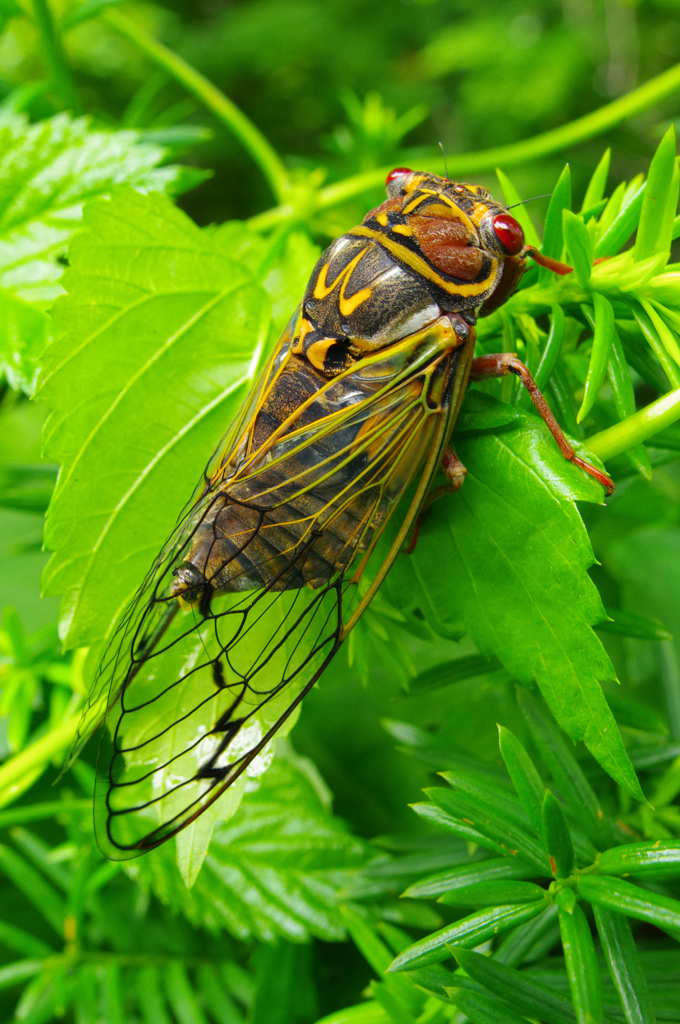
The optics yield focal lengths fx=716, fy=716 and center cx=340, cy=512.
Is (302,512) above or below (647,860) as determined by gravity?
above

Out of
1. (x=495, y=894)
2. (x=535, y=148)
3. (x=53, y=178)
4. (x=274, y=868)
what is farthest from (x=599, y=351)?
(x=535, y=148)

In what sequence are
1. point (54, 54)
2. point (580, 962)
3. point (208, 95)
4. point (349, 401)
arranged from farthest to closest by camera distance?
point (208, 95) < point (54, 54) < point (349, 401) < point (580, 962)

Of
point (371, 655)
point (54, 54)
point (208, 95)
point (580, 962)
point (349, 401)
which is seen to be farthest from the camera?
point (208, 95)

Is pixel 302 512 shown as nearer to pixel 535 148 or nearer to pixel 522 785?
pixel 522 785

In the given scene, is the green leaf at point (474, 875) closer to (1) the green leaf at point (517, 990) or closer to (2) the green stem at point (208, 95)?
(1) the green leaf at point (517, 990)

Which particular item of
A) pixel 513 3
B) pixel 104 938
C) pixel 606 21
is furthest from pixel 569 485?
pixel 513 3

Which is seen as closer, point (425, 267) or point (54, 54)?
point (425, 267)

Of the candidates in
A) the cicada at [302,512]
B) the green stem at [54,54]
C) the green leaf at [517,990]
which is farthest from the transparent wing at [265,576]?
the green stem at [54,54]
